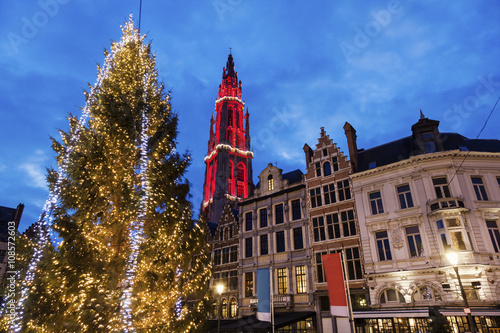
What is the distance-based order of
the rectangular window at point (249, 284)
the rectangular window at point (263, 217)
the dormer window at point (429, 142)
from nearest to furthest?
the dormer window at point (429, 142)
the rectangular window at point (249, 284)
the rectangular window at point (263, 217)

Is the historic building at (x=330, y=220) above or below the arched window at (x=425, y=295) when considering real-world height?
Result: above

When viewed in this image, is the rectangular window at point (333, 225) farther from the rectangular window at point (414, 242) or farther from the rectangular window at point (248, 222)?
the rectangular window at point (248, 222)

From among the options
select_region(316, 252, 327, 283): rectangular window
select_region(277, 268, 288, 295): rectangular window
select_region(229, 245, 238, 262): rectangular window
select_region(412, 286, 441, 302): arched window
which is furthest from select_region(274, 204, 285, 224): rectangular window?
select_region(412, 286, 441, 302): arched window

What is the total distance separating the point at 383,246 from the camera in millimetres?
21984

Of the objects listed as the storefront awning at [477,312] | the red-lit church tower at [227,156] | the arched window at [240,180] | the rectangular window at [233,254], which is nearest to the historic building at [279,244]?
the rectangular window at [233,254]

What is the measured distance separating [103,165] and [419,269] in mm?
19286

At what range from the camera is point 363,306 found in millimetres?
21688

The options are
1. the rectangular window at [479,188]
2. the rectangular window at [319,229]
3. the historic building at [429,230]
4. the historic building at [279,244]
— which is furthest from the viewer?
the rectangular window at [319,229]

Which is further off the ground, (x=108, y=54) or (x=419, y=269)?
(x=108, y=54)

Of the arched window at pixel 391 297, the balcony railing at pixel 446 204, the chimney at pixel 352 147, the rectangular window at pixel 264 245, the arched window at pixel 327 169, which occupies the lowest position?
the arched window at pixel 391 297

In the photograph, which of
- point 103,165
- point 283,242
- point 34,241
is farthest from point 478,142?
point 34,241

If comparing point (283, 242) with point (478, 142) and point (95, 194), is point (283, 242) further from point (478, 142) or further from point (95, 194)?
point (95, 194)

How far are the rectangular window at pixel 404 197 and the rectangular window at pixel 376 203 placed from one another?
134 cm

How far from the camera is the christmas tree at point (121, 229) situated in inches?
374
